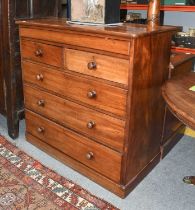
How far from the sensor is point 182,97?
1.35 m

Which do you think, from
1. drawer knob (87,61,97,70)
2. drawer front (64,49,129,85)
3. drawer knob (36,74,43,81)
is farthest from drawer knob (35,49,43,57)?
drawer knob (87,61,97,70)

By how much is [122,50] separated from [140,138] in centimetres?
59

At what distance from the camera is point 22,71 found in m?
2.13

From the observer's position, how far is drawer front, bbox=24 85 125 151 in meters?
1.63

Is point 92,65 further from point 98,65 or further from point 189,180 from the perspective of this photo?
point 189,180

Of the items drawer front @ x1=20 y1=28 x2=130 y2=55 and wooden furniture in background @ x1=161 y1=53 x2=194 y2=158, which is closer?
drawer front @ x1=20 y1=28 x2=130 y2=55

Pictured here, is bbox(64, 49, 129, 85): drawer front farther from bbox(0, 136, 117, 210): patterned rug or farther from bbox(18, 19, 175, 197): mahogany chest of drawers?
bbox(0, 136, 117, 210): patterned rug

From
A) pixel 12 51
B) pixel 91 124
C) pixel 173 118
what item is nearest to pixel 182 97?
pixel 91 124

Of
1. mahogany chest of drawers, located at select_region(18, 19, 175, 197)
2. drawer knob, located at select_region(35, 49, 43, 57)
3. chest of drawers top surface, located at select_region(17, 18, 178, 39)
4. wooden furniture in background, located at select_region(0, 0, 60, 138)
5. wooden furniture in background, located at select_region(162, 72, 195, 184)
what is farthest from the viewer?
wooden furniture in background, located at select_region(0, 0, 60, 138)

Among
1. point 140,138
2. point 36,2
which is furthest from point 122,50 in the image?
point 36,2

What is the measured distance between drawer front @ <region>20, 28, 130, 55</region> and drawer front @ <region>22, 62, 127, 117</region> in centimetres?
21

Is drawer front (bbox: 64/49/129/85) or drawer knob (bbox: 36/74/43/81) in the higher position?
drawer front (bbox: 64/49/129/85)

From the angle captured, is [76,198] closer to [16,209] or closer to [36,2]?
[16,209]

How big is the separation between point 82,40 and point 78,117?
506 millimetres
